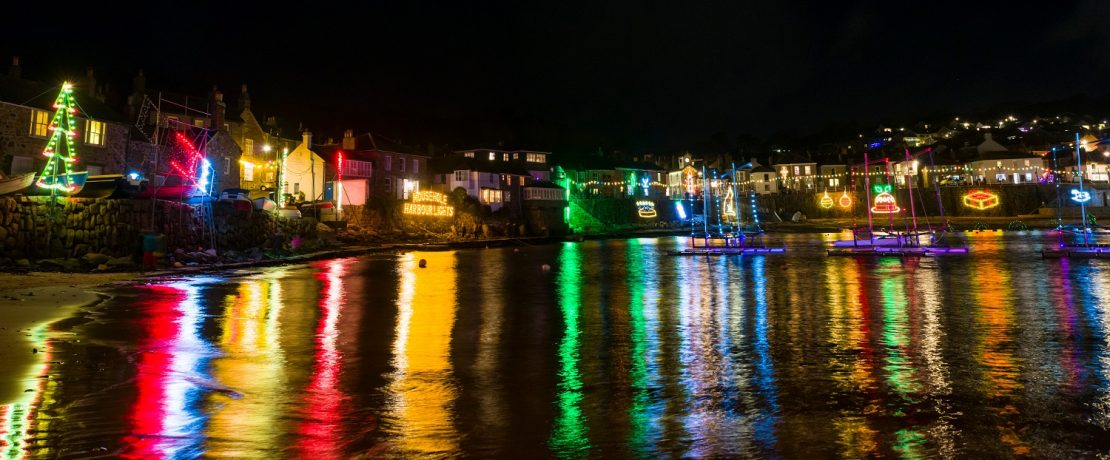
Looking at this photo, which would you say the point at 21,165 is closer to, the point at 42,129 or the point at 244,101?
the point at 42,129

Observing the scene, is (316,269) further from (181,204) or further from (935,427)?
(935,427)

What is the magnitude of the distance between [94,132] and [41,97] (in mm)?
3140

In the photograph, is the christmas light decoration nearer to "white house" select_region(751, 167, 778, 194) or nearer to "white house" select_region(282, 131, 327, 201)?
"white house" select_region(751, 167, 778, 194)

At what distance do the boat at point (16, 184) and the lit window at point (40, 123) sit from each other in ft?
32.0

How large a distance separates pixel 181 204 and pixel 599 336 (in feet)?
Result: 103

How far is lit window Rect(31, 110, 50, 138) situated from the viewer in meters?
35.4

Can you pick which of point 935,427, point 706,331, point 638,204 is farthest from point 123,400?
point 638,204

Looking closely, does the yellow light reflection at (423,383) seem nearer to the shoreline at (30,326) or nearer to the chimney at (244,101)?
the shoreline at (30,326)

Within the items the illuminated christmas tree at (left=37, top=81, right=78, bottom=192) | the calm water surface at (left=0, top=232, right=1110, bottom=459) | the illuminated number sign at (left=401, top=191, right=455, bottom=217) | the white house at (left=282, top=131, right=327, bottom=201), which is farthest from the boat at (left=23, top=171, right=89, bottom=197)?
the illuminated number sign at (left=401, top=191, right=455, bottom=217)

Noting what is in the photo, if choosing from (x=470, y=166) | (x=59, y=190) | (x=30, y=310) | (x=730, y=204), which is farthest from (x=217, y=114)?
(x=730, y=204)

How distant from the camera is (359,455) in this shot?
5.82 m

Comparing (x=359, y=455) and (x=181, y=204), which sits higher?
(x=181, y=204)

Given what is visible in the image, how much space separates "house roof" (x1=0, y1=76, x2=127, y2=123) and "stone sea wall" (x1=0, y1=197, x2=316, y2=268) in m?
9.03

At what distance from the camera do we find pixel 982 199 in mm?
100312
